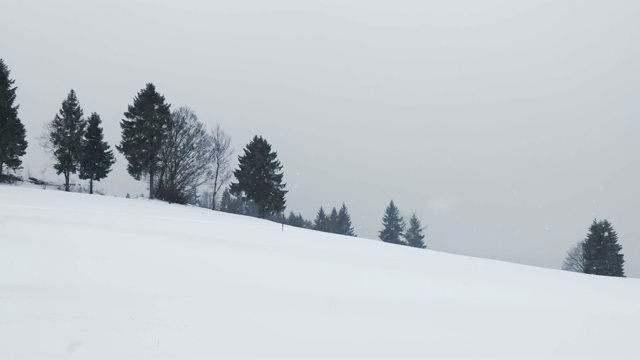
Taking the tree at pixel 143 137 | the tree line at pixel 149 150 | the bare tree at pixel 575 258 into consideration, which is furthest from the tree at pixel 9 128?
the bare tree at pixel 575 258

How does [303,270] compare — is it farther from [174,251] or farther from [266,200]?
[266,200]

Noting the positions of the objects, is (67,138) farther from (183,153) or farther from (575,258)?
(575,258)

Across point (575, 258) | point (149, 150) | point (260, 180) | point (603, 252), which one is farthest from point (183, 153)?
point (575, 258)

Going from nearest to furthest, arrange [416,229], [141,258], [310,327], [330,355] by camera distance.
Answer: [330,355], [310,327], [141,258], [416,229]

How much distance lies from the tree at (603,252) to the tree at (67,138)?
59.2 meters

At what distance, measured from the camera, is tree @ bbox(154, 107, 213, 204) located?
138ft

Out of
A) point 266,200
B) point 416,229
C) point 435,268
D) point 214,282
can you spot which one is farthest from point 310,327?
point 416,229

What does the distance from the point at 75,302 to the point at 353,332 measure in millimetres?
5064

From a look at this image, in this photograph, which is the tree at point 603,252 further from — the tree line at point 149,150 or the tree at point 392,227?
the tree at point 392,227

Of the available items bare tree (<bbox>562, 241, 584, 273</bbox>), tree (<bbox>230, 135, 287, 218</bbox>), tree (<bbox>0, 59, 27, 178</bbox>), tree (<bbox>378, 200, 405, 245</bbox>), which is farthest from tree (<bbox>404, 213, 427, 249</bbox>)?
tree (<bbox>0, 59, 27, 178</bbox>)

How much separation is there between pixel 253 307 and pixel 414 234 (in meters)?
65.1

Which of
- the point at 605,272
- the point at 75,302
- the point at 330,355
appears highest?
the point at 75,302

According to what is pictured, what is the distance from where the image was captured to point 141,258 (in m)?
9.66

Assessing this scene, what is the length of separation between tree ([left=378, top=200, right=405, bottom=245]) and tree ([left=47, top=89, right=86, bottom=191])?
163 ft
